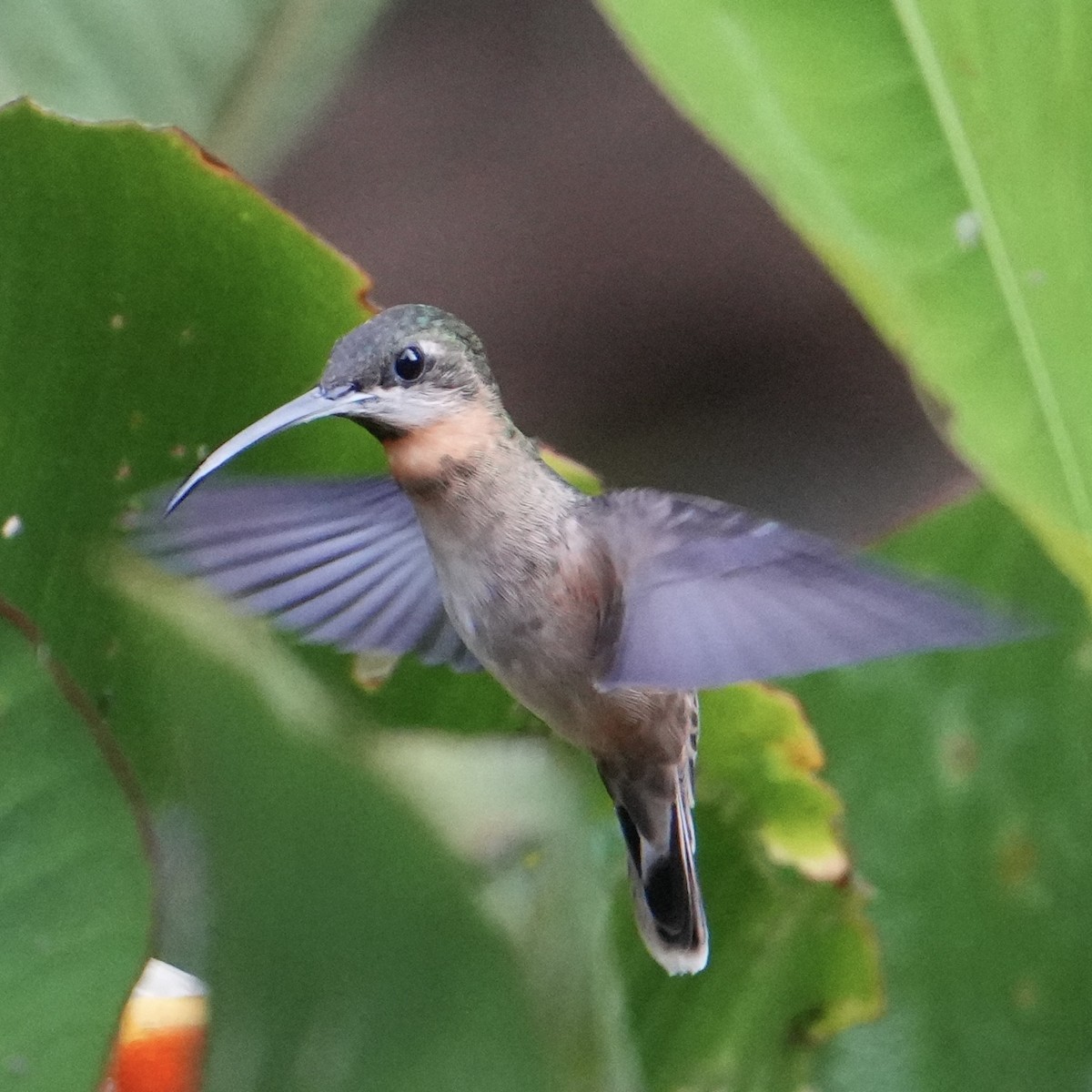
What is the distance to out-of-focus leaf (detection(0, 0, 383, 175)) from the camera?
0.99 m

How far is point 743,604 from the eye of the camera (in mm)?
723

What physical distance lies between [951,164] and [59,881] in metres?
0.51

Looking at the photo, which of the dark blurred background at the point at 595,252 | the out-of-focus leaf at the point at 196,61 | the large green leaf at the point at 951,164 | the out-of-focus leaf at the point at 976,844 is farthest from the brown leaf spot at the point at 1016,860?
the dark blurred background at the point at 595,252

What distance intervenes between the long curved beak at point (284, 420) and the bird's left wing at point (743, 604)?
0.52 ft

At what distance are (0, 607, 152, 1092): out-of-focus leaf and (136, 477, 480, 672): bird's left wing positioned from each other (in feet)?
0.41

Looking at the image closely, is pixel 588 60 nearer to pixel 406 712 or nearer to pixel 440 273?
pixel 440 273

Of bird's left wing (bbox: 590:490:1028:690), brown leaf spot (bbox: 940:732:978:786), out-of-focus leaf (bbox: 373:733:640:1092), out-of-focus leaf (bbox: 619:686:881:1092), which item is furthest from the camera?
brown leaf spot (bbox: 940:732:978:786)

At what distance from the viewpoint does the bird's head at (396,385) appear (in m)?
0.72

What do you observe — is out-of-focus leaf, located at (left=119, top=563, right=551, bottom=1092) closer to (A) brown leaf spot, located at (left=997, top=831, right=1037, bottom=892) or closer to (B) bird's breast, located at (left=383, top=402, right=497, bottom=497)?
(B) bird's breast, located at (left=383, top=402, right=497, bottom=497)

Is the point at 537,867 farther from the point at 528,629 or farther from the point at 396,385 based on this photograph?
the point at 396,385

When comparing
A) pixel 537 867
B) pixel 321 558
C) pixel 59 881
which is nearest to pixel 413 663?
pixel 321 558

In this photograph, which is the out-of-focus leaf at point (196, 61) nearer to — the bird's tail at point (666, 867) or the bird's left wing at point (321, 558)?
the bird's left wing at point (321, 558)

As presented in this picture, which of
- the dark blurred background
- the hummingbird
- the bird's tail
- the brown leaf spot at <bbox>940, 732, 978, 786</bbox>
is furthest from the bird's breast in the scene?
the dark blurred background

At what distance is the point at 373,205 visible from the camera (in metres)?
2.31
